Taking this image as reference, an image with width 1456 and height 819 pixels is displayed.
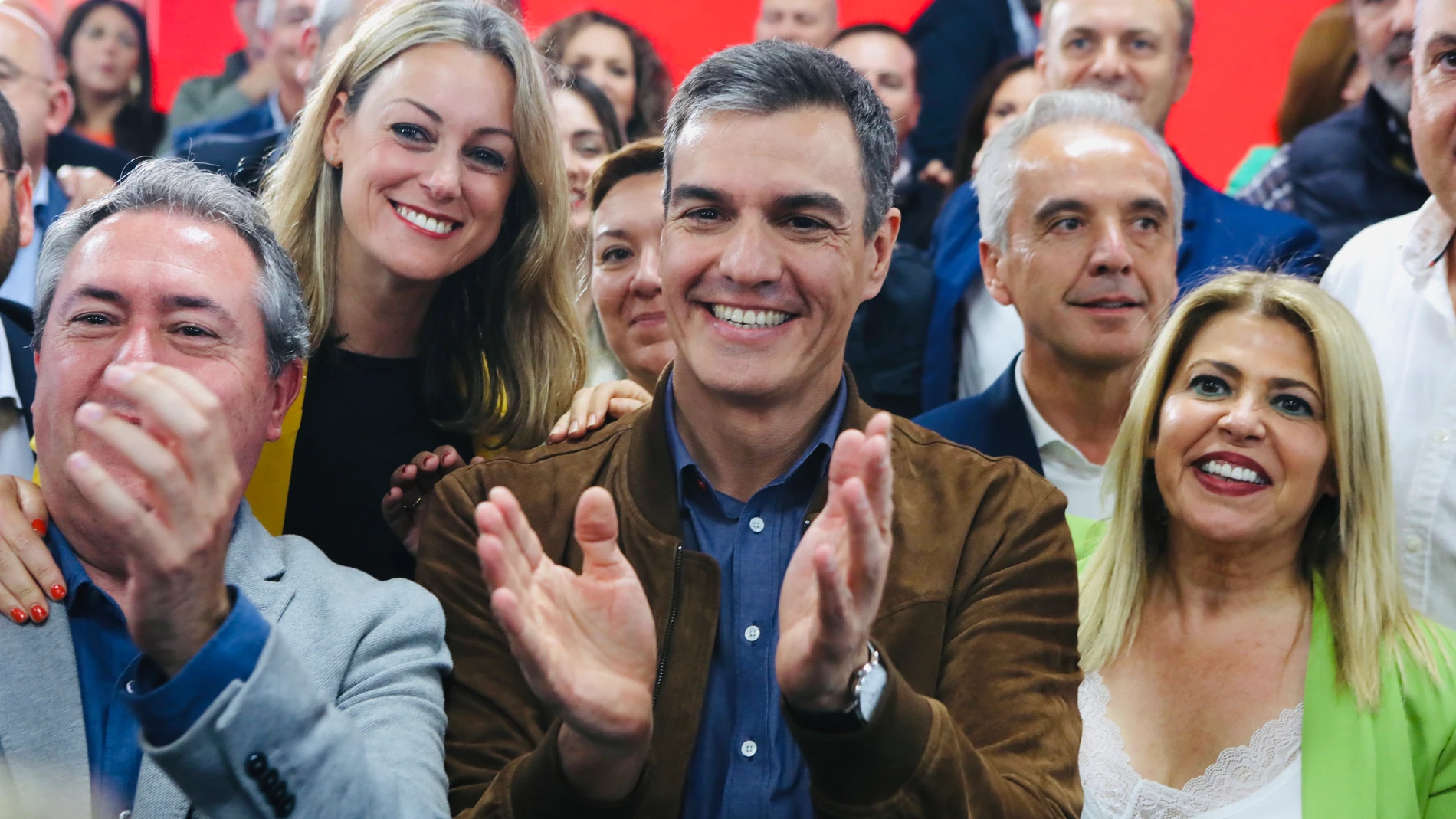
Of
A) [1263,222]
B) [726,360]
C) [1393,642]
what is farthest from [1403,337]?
[726,360]

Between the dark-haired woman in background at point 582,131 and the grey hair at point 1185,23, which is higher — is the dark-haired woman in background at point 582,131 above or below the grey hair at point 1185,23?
below

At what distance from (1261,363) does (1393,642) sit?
0.58 metres

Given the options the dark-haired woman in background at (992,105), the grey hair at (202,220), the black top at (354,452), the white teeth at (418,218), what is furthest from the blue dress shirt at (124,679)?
the dark-haired woman in background at (992,105)

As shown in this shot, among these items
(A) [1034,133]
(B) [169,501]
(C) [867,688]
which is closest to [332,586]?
(B) [169,501]

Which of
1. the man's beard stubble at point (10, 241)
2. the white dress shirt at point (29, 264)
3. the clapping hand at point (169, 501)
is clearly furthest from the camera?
the white dress shirt at point (29, 264)

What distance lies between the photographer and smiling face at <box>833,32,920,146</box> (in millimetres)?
5098

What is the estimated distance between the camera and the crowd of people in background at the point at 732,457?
1801 millimetres

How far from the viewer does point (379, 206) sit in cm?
307

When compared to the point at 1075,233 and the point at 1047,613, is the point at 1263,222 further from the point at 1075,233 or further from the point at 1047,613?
the point at 1047,613

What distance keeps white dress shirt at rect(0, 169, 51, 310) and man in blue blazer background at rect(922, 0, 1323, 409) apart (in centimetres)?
263

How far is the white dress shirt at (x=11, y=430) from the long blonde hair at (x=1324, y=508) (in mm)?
2153

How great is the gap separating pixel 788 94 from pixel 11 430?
1.85 metres

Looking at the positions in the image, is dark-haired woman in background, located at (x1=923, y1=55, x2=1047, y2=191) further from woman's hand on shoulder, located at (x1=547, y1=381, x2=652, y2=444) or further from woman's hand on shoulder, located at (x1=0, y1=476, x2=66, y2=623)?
woman's hand on shoulder, located at (x1=0, y1=476, x2=66, y2=623)

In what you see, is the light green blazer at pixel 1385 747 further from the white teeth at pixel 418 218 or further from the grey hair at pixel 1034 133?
the white teeth at pixel 418 218
